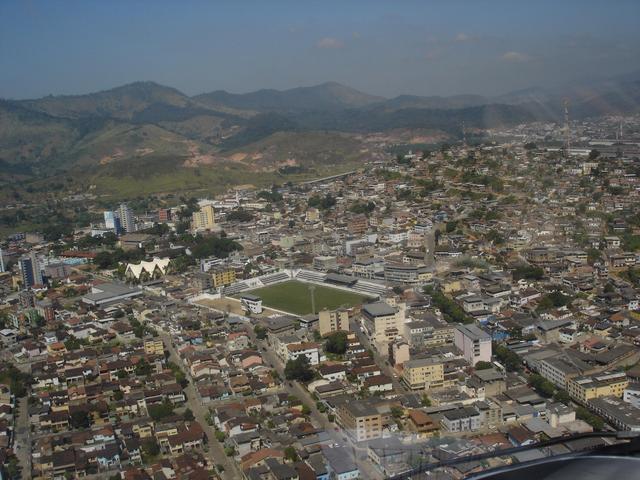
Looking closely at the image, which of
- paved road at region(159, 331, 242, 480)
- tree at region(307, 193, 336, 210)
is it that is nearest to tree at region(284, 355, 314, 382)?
paved road at region(159, 331, 242, 480)

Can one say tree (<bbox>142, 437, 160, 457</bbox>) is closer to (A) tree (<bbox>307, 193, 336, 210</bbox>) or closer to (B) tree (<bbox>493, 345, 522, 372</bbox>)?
(B) tree (<bbox>493, 345, 522, 372</bbox>)

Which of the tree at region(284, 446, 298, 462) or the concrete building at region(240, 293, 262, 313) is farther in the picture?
Answer: the concrete building at region(240, 293, 262, 313)

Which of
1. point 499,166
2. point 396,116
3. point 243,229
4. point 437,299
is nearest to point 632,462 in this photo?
point 437,299

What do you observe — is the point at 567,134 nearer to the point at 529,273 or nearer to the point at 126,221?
the point at 529,273

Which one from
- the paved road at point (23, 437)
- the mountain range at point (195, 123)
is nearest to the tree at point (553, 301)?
the mountain range at point (195, 123)

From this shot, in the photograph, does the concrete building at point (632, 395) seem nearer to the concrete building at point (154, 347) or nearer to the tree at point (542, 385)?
the tree at point (542, 385)

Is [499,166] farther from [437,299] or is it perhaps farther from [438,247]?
[437,299]
